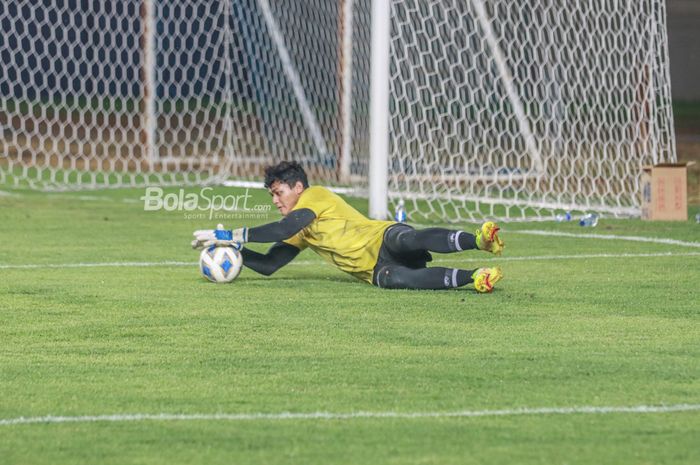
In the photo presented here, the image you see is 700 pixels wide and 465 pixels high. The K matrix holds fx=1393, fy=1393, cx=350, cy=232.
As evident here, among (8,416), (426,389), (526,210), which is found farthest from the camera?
(526,210)

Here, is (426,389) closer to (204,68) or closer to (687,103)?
(204,68)

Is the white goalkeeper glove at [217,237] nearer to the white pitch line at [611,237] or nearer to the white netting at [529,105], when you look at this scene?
the white pitch line at [611,237]

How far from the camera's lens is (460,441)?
3.73m

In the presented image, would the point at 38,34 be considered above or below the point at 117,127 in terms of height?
above

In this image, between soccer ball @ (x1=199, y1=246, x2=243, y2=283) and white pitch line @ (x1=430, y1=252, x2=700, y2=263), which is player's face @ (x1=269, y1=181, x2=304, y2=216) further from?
white pitch line @ (x1=430, y1=252, x2=700, y2=263)

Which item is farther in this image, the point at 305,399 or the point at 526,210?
the point at 526,210

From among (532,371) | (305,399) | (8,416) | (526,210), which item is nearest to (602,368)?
(532,371)

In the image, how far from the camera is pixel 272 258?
7332 mm

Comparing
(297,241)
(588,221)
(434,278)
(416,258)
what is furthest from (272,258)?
(588,221)

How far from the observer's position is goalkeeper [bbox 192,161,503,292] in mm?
6691

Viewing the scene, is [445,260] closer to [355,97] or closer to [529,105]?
[529,105]

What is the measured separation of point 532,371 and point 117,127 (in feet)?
39.2

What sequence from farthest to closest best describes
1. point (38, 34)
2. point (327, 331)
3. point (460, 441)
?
point (38, 34), point (327, 331), point (460, 441)

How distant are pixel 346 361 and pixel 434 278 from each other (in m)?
1.92
